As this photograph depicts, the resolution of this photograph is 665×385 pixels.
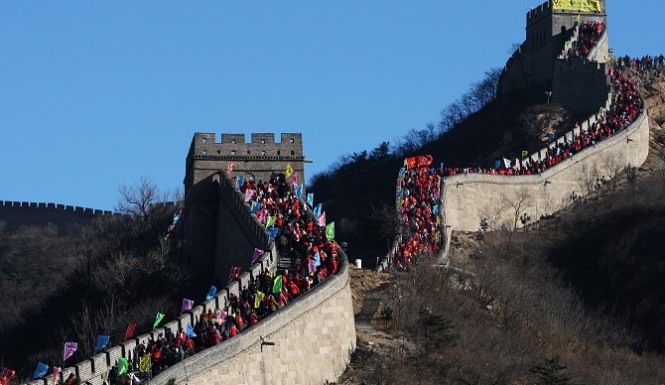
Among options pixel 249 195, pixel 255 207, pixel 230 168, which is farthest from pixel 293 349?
pixel 230 168

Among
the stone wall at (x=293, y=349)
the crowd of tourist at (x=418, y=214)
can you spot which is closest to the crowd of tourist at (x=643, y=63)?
the crowd of tourist at (x=418, y=214)

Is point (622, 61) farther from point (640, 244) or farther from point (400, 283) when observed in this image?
point (400, 283)

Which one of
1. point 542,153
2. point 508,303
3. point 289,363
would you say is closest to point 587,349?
point 508,303

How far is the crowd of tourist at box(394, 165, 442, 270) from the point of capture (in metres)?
88.2

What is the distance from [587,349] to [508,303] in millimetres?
2905

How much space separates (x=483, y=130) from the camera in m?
125

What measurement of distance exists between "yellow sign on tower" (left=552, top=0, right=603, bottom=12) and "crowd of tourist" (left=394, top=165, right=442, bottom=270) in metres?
31.2

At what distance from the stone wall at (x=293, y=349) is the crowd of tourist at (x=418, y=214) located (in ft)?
43.2

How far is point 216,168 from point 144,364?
112 ft

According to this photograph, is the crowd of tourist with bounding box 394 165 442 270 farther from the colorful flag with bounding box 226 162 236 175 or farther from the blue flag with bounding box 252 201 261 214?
the colorful flag with bounding box 226 162 236 175

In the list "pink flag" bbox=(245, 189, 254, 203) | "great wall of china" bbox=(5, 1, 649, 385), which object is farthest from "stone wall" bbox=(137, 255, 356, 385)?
"pink flag" bbox=(245, 189, 254, 203)

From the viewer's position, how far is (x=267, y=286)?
71188mm

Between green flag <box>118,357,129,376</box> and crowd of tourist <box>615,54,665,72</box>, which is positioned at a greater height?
crowd of tourist <box>615,54,665,72</box>

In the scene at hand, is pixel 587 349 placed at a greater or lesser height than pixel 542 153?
lesser
